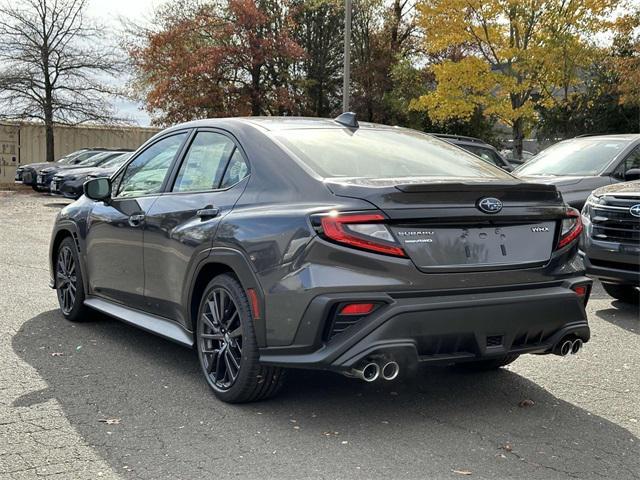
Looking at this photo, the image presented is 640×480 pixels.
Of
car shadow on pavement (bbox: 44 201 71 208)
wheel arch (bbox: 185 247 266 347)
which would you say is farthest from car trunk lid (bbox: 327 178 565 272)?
car shadow on pavement (bbox: 44 201 71 208)

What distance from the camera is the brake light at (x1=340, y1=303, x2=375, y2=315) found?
3.72 metres

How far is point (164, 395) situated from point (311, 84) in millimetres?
26394

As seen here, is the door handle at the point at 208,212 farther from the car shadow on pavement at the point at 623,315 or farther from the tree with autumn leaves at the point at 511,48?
the tree with autumn leaves at the point at 511,48

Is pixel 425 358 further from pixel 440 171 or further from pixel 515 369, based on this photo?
pixel 515 369

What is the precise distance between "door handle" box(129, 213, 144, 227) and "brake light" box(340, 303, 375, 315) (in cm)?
210

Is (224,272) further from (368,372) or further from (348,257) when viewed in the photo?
(368,372)

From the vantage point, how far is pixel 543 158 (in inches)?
426

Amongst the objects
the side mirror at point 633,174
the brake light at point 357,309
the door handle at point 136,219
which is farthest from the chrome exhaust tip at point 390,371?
the side mirror at point 633,174

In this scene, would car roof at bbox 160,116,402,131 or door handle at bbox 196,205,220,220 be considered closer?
door handle at bbox 196,205,220,220

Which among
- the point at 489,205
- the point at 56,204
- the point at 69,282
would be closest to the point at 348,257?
the point at 489,205

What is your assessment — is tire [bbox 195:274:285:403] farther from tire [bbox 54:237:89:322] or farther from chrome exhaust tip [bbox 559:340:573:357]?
tire [bbox 54:237:89:322]

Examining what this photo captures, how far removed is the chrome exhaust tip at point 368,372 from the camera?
3.71 m

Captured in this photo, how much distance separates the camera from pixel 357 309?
12.2ft

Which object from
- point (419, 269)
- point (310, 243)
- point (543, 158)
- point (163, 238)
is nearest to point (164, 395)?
point (163, 238)
